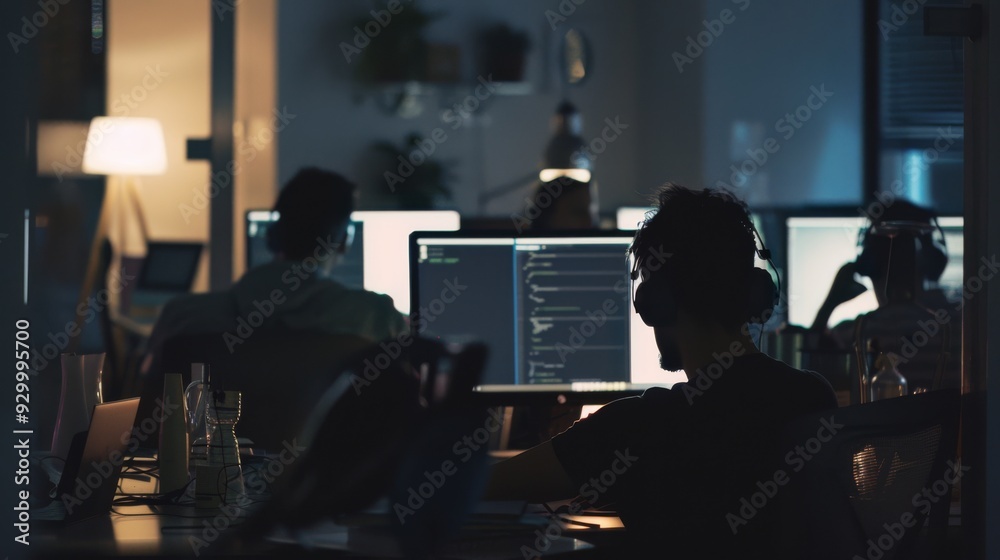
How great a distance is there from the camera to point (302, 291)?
2502 mm

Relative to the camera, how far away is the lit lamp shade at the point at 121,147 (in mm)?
5191

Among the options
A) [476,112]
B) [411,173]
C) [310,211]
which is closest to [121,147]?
[411,173]

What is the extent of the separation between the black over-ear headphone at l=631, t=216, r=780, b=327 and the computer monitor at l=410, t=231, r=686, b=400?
38 cm

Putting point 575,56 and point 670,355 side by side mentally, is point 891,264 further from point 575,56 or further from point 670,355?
point 575,56

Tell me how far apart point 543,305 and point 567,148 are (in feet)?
12.8

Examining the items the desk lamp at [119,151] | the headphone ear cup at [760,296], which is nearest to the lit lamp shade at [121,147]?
the desk lamp at [119,151]

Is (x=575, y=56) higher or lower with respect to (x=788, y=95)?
higher

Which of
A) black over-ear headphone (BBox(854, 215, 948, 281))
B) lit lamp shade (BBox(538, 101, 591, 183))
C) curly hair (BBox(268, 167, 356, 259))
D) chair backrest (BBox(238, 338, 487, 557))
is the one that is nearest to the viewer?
chair backrest (BBox(238, 338, 487, 557))

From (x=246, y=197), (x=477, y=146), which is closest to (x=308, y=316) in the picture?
(x=246, y=197)

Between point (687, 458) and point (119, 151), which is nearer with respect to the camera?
point (687, 458)

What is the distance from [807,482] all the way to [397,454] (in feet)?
1.85

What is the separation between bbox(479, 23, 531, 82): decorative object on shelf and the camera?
6086 millimetres

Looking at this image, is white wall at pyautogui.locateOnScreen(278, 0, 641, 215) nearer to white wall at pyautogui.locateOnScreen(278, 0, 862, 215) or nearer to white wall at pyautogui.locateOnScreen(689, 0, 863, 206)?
white wall at pyautogui.locateOnScreen(278, 0, 862, 215)

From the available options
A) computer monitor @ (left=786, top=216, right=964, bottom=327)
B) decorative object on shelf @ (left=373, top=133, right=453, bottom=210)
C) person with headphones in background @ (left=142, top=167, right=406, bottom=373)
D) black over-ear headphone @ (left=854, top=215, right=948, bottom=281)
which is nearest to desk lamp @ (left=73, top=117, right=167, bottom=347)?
decorative object on shelf @ (left=373, top=133, right=453, bottom=210)
